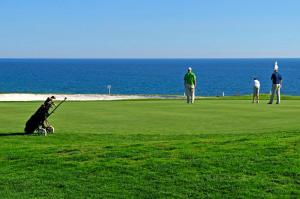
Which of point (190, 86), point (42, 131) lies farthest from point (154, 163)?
point (190, 86)

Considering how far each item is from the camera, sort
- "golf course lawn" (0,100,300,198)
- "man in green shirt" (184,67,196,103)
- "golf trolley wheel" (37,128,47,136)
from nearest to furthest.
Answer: "golf course lawn" (0,100,300,198) → "golf trolley wheel" (37,128,47,136) → "man in green shirt" (184,67,196,103)

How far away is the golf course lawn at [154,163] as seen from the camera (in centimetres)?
1038

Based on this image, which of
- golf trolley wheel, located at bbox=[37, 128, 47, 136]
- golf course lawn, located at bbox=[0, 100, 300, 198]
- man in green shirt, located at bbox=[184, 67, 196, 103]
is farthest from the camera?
man in green shirt, located at bbox=[184, 67, 196, 103]

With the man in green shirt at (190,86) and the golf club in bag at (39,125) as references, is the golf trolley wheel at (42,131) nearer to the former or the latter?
the golf club in bag at (39,125)

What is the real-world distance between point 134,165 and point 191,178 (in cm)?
138

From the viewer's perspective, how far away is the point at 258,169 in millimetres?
11078

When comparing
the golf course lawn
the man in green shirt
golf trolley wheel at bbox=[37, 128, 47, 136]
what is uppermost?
the man in green shirt

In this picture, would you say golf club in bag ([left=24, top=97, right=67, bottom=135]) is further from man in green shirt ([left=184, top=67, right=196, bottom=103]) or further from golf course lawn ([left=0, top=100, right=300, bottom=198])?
man in green shirt ([left=184, top=67, right=196, bottom=103])

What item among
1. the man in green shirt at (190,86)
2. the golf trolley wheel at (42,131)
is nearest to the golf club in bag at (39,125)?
the golf trolley wheel at (42,131)

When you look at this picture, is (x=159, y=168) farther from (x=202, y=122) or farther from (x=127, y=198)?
(x=202, y=122)

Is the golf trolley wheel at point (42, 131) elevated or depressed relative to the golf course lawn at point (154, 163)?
elevated

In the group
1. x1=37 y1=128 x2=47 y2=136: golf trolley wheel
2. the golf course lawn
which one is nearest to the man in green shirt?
the golf course lawn

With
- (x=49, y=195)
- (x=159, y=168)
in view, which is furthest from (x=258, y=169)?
(x=49, y=195)

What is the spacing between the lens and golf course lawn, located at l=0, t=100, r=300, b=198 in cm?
1038
